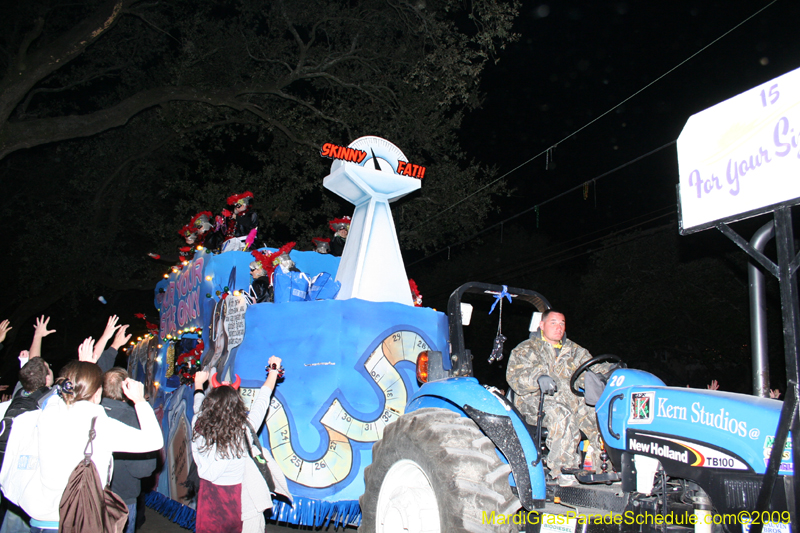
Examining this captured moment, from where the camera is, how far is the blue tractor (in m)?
2.98

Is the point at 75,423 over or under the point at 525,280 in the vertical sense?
under

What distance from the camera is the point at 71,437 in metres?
3.35

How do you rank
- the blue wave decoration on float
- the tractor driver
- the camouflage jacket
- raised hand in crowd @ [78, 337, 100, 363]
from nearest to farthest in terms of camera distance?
raised hand in crowd @ [78, 337, 100, 363]
the tractor driver
the camouflage jacket
the blue wave decoration on float

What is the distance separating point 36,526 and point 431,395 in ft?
9.01

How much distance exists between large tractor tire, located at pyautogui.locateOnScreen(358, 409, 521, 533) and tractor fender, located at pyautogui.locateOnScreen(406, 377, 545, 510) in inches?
2.8

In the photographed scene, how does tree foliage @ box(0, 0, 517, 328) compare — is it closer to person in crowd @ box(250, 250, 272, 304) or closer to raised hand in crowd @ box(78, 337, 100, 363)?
person in crowd @ box(250, 250, 272, 304)

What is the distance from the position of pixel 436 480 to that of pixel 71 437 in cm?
221

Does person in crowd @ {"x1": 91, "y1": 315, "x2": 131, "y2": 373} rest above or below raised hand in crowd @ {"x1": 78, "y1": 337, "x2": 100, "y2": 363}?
above

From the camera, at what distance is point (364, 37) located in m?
13.7

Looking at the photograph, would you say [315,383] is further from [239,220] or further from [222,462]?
[239,220]

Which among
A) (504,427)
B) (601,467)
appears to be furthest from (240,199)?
(601,467)

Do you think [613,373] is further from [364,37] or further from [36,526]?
[364,37]

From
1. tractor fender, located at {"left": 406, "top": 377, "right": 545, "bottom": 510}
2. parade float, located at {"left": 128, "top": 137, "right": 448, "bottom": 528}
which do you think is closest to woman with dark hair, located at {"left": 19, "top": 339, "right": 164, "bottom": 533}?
tractor fender, located at {"left": 406, "top": 377, "right": 545, "bottom": 510}

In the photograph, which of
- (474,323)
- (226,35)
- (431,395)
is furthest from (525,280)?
(431,395)
